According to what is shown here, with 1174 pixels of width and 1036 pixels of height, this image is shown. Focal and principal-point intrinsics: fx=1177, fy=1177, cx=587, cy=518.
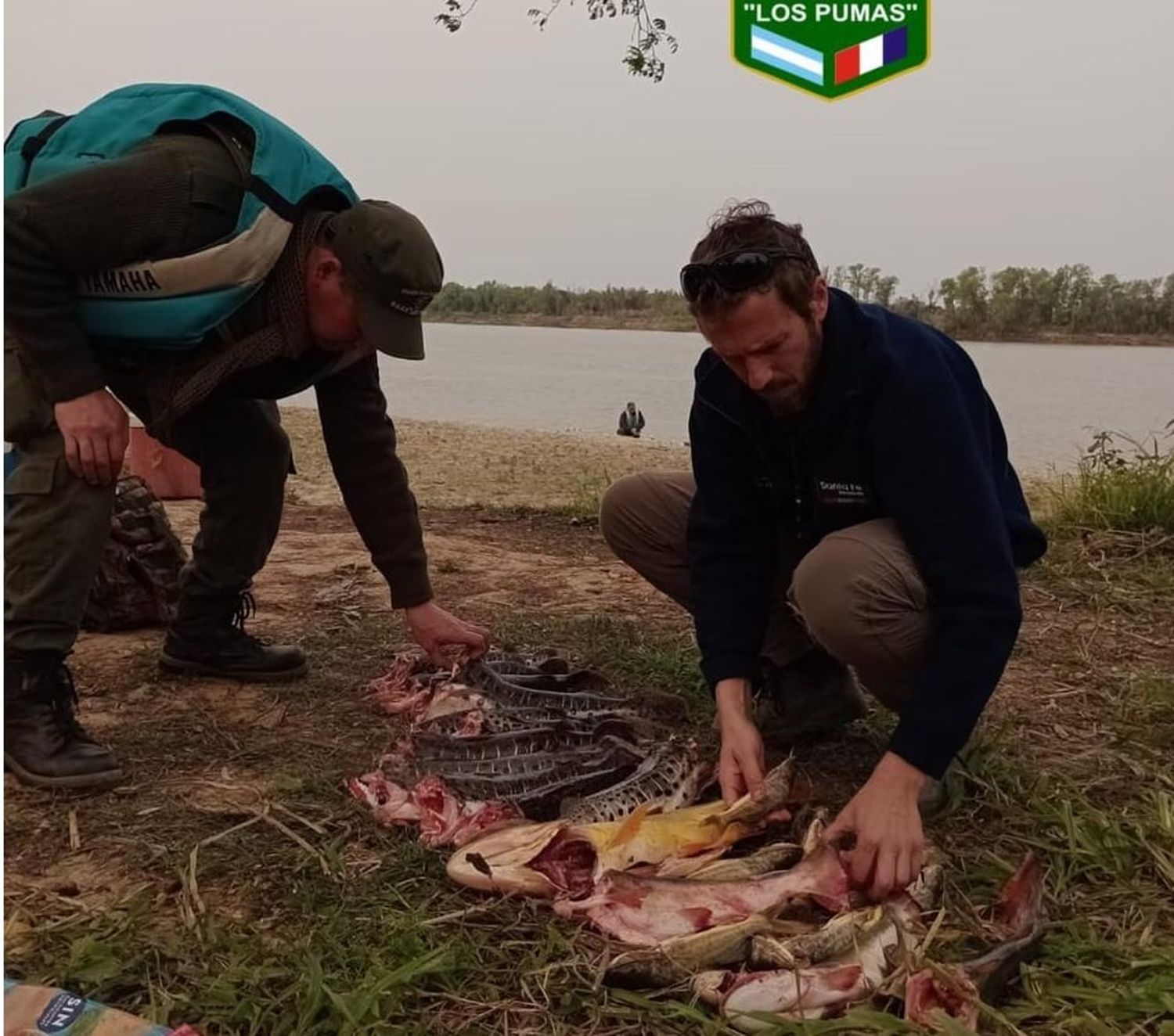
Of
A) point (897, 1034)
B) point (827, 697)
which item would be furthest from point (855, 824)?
point (827, 697)

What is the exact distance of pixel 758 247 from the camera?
2.32 metres

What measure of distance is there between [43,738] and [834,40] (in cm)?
463

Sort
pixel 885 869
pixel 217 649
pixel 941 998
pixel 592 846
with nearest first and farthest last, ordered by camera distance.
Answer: pixel 941 998, pixel 885 869, pixel 592 846, pixel 217 649

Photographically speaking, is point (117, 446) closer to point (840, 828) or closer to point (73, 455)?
point (73, 455)

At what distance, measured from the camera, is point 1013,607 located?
2289mm

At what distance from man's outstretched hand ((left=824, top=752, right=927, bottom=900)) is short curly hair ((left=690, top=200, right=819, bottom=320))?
912 millimetres

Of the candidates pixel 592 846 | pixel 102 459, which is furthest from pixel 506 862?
pixel 102 459

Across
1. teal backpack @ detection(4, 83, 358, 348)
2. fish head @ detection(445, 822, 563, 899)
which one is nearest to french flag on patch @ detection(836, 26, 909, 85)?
teal backpack @ detection(4, 83, 358, 348)

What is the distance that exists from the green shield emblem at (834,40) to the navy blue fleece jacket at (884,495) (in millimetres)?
3308

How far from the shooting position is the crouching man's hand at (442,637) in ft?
11.1

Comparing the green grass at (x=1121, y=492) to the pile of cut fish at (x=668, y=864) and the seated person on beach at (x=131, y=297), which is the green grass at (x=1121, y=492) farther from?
the seated person on beach at (x=131, y=297)

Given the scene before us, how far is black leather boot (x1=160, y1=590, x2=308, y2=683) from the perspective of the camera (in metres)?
3.56

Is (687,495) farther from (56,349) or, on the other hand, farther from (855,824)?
(56,349)

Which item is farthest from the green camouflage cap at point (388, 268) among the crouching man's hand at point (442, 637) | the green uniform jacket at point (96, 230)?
the crouching man's hand at point (442, 637)
